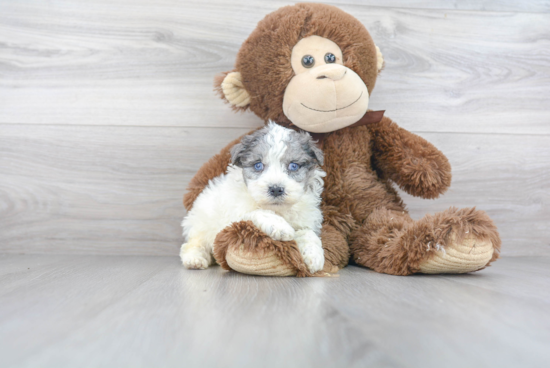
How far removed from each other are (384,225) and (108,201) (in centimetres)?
99

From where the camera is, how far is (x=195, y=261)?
1163mm

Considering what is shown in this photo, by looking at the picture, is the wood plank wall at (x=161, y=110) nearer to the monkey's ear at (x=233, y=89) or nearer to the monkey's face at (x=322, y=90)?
the monkey's ear at (x=233, y=89)

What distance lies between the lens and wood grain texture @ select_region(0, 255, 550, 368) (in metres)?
0.52

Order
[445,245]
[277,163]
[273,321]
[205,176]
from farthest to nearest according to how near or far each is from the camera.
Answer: [205,176] → [277,163] → [445,245] → [273,321]

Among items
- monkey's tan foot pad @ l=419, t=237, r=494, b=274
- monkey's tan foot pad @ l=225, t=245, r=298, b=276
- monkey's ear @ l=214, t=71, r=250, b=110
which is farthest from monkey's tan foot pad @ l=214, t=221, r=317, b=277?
monkey's ear @ l=214, t=71, r=250, b=110

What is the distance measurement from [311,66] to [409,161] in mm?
412

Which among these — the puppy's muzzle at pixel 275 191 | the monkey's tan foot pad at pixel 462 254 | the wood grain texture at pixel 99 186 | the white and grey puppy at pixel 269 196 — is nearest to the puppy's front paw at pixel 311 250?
the white and grey puppy at pixel 269 196

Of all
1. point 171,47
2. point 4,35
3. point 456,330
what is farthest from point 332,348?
point 4,35

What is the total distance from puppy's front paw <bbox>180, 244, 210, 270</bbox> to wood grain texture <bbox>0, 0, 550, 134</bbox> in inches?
21.3

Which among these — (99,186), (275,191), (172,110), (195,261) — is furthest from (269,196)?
(99,186)

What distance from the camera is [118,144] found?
150 cm

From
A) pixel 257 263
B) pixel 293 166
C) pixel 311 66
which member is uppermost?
pixel 311 66

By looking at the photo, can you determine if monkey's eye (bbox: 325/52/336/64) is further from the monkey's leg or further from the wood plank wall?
the monkey's leg

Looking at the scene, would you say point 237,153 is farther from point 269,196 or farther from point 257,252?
point 257,252
